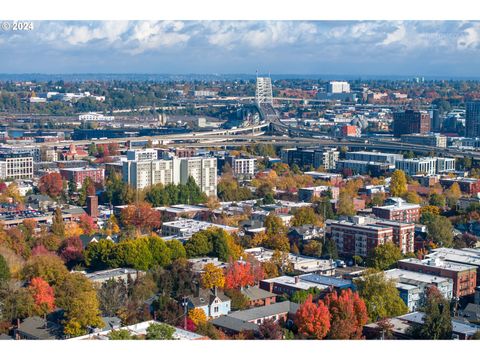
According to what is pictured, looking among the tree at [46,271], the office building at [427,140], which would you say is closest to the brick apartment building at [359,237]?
the tree at [46,271]

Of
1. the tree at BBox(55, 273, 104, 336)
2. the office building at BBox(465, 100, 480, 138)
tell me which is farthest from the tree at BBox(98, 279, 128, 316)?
the office building at BBox(465, 100, 480, 138)

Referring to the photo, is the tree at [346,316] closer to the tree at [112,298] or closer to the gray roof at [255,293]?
the gray roof at [255,293]

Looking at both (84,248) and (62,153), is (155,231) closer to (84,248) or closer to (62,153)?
(84,248)

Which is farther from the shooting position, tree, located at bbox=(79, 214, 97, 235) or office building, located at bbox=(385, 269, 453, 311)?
tree, located at bbox=(79, 214, 97, 235)

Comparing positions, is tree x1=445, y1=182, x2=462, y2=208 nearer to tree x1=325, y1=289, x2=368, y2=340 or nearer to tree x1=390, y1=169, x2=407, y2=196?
tree x1=390, y1=169, x2=407, y2=196

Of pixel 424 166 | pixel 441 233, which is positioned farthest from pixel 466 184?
pixel 441 233

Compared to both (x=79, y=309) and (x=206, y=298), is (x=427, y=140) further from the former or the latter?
(x=79, y=309)

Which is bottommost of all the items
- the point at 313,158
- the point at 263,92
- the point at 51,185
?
the point at 313,158
